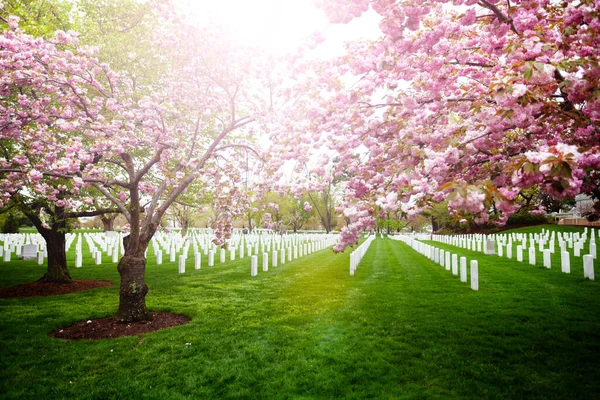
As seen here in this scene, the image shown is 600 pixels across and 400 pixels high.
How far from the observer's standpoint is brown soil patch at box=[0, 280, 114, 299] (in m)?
10.6

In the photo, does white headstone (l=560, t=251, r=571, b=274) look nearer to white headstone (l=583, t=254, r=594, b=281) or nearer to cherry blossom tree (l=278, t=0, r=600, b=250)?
white headstone (l=583, t=254, r=594, b=281)

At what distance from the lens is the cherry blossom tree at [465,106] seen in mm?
3109

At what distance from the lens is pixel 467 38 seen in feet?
21.7

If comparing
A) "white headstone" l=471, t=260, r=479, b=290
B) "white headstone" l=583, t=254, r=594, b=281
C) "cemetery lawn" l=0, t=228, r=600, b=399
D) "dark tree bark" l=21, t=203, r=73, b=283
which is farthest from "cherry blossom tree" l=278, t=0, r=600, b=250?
"dark tree bark" l=21, t=203, r=73, b=283

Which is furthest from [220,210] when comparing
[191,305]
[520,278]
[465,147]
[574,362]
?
[520,278]

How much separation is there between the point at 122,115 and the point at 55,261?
6755 mm

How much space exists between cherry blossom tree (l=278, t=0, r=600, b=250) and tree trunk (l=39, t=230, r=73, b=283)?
10.0m

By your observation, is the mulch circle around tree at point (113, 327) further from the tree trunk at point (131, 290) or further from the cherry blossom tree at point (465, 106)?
the cherry blossom tree at point (465, 106)

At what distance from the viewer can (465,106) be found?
693cm

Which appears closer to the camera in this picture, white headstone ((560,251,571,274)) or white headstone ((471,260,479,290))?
white headstone ((471,260,479,290))

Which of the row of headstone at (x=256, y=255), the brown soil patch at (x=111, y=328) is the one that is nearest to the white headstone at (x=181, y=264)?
the row of headstone at (x=256, y=255)

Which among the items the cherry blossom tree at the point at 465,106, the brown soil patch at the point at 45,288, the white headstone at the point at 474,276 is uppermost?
the cherry blossom tree at the point at 465,106

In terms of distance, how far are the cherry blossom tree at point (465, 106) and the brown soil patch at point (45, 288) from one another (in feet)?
31.0

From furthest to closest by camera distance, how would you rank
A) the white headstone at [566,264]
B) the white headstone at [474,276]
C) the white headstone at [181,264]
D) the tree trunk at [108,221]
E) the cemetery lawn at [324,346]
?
the tree trunk at [108,221] → the white headstone at [181,264] → the white headstone at [566,264] → the white headstone at [474,276] → the cemetery lawn at [324,346]
